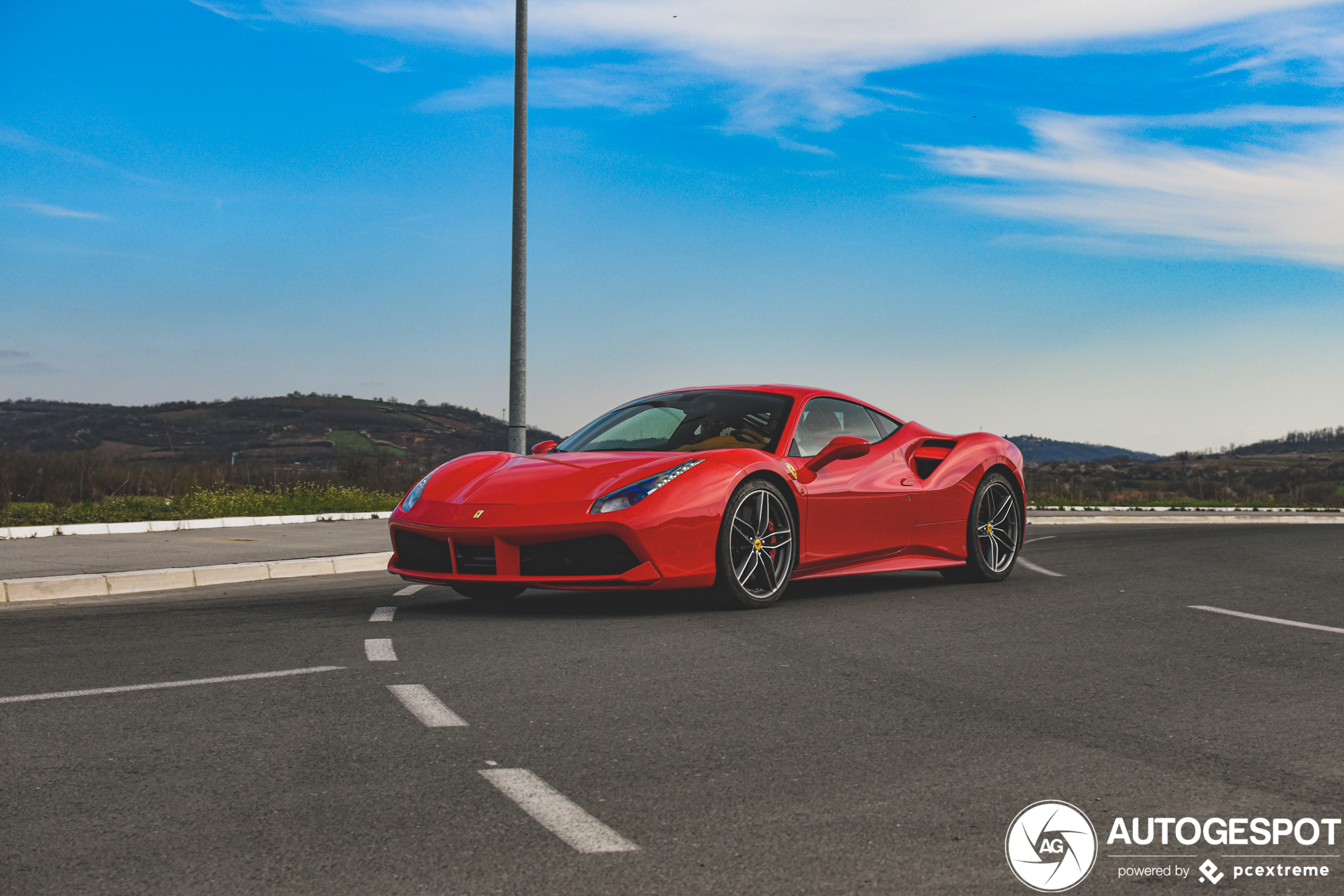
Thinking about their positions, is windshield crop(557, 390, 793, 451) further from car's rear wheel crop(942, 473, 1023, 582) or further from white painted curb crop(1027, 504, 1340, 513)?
white painted curb crop(1027, 504, 1340, 513)

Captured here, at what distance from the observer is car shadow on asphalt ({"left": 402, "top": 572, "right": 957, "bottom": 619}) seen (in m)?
7.21

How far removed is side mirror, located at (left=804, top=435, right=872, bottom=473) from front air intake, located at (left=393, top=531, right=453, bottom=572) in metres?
2.39

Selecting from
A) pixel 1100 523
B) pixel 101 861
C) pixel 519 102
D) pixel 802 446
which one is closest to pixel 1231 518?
pixel 1100 523

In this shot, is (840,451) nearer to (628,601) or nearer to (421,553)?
(628,601)

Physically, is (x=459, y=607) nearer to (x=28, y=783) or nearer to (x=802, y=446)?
(x=802, y=446)

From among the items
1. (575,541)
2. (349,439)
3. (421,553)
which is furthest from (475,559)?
(349,439)

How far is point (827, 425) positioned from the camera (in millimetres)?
8273

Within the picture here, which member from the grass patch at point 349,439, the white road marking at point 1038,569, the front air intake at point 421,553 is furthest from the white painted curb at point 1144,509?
the grass patch at point 349,439

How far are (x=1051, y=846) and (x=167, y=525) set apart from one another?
1391 centimetres

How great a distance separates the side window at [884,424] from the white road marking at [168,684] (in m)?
4.74

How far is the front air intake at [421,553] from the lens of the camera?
712 centimetres

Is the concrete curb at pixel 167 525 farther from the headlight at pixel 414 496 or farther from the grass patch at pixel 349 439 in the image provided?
the grass patch at pixel 349 439

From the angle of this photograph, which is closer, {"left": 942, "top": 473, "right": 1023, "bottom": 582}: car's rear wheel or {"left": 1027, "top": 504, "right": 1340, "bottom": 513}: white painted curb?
{"left": 942, "top": 473, "right": 1023, "bottom": 582}: car's rear wheel

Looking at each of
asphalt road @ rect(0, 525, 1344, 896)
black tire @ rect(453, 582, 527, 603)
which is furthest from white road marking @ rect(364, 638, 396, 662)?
black tire @ rect(453, 582, 527, 603)
